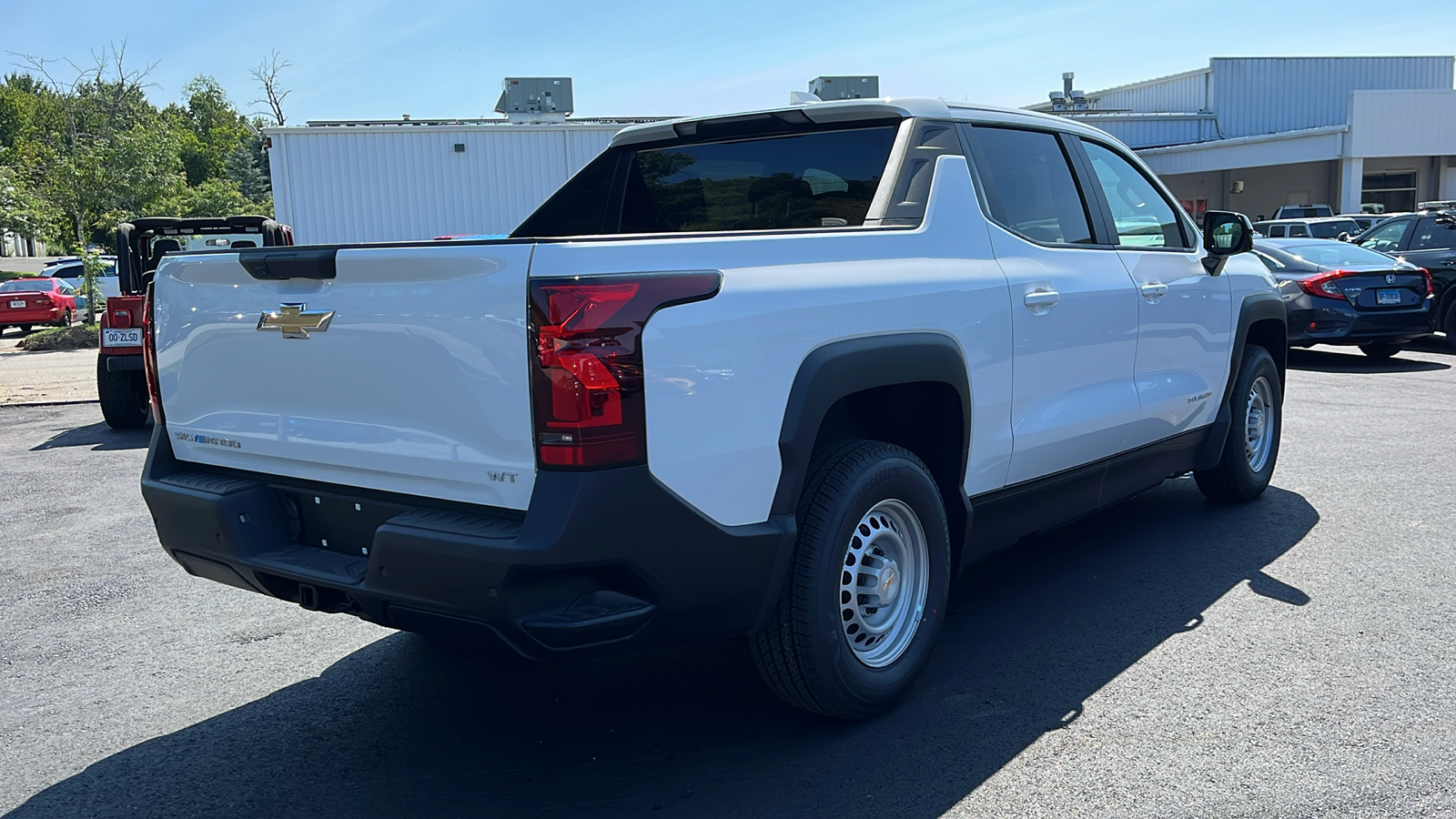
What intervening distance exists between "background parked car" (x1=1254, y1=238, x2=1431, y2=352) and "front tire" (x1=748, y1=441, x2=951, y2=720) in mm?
10982

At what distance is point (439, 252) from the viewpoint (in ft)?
9.74

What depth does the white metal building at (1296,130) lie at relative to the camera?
2983 centimetres

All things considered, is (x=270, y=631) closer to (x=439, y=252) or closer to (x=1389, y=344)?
(x=439, y=252)

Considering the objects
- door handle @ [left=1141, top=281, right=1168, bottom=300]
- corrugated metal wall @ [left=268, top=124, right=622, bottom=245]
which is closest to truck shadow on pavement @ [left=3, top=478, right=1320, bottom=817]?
door handle @ [left=1141, top=281, right=1168, bottom=300]

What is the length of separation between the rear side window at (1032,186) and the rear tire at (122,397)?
28.3ft

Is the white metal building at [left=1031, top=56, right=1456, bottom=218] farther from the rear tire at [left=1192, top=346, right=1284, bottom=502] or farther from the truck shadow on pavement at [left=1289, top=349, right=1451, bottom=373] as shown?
the rear tire at [left=1192, top=346, right=1284, bottom=502]

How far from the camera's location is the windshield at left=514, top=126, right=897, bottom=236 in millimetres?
4426

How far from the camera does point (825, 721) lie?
12.1 ft

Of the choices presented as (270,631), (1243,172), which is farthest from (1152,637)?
(1243,172)

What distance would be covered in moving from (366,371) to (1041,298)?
7.85 feet

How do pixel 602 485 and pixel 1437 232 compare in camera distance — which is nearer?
pixel 602 485

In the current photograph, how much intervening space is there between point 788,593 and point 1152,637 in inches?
70.6

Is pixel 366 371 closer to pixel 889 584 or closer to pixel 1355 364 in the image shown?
pixel 889 584

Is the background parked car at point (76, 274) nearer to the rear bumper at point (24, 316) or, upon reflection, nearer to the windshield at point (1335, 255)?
the rear bumper at point (24, 316)
